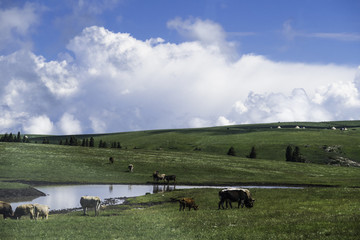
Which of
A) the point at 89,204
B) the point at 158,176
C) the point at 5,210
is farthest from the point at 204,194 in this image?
the point at 158,176

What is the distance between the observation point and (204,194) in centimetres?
4844

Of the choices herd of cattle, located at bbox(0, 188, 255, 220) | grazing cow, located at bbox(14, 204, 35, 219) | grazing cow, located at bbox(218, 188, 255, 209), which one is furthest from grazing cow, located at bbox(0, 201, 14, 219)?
grazing cow, located at bbox(218, 188, 255, 209)

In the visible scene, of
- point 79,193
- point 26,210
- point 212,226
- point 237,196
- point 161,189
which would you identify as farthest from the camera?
point 161,189

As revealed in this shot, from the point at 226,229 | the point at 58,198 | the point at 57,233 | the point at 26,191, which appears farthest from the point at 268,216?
the point at 26,191

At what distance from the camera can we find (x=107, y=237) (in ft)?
68.9

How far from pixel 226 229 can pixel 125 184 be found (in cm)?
5385

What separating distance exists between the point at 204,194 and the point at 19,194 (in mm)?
28482

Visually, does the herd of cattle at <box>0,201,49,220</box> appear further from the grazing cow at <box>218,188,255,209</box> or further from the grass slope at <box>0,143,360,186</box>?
the grass slope at <box>0,143,360,186</box>

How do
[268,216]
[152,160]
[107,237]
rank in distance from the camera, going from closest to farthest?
1. [107,237]
2. [268,216]
3. [152,160]

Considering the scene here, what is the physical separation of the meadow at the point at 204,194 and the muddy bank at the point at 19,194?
2.74m

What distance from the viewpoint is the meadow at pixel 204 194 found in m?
21.2

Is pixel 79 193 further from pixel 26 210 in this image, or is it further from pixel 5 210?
pixel 26 210

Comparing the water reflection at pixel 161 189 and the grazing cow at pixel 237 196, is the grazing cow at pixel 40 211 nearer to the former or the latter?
the grazing cow at pixel 237 196

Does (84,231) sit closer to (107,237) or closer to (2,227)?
(107,237)
